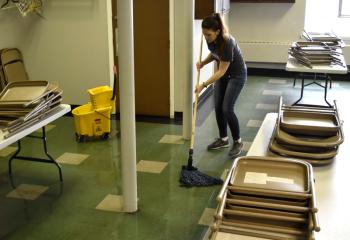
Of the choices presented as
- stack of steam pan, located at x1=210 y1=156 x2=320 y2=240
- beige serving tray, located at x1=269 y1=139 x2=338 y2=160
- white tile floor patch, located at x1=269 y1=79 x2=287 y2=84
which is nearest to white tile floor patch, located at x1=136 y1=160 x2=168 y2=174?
beige serving tray, located at x1=269 y1=139 x2=338 y2=160

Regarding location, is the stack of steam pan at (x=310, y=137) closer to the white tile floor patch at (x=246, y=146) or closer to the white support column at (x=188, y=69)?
the white tile floor patch at (x=246, y=146)

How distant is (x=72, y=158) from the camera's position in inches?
178

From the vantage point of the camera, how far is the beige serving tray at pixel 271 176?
1582mm

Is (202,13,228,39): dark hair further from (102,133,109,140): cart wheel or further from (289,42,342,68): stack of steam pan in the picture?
(102,133,109,140): cart wheel

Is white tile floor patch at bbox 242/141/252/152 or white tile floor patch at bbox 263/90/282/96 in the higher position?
white tile floor patch at bbox 263/90/282/96

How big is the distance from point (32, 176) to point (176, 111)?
2155 mm

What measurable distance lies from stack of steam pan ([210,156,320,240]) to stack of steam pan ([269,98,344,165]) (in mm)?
343

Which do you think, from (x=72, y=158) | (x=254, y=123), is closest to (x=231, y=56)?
(x=254, y=123)

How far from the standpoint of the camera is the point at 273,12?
25.2 ft

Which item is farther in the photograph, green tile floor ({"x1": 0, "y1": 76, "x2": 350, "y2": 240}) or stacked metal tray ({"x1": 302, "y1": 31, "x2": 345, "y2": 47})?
stacked metal tray ({"x1": 302, "y1": 31, "x2": 345, "y2": 47})

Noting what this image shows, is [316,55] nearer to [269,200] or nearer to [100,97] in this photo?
[100,97]

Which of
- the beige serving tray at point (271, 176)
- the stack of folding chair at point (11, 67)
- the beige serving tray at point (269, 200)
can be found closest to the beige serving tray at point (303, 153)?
the beige serving tray at point (271, 176)

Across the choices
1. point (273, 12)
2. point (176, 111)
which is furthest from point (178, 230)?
point (273, 12)

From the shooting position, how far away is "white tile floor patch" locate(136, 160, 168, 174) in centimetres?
421
